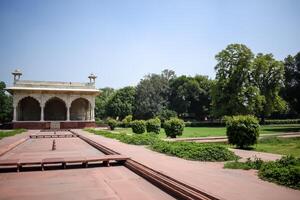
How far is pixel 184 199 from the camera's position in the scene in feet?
18.8

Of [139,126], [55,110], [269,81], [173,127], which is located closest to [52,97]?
[55,110]

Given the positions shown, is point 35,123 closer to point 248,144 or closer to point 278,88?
point 248,144

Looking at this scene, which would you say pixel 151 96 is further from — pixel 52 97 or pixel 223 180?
pixel 223 180

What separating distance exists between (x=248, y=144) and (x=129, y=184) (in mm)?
8946

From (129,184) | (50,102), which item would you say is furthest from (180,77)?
(129,184)

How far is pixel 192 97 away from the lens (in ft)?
188

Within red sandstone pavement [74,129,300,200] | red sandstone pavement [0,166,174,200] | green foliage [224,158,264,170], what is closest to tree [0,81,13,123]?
red sandstone pavement [0,166,174,200]

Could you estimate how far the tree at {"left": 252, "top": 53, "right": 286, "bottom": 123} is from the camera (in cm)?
4038

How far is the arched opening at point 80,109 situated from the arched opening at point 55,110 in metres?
1.36

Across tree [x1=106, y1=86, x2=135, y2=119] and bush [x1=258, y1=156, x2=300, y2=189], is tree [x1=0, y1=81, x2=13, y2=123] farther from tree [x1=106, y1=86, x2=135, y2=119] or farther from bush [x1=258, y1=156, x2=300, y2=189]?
bush [x1=258, y1=156, x2=300, y2=189]

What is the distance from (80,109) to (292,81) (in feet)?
102

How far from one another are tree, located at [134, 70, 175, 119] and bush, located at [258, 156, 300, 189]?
47.0 m

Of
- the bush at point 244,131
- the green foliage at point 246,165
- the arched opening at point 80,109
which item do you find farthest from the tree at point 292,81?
the green foliage at point 246,165

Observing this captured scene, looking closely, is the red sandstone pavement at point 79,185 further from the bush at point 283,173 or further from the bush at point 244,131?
the bush at point 244,131
